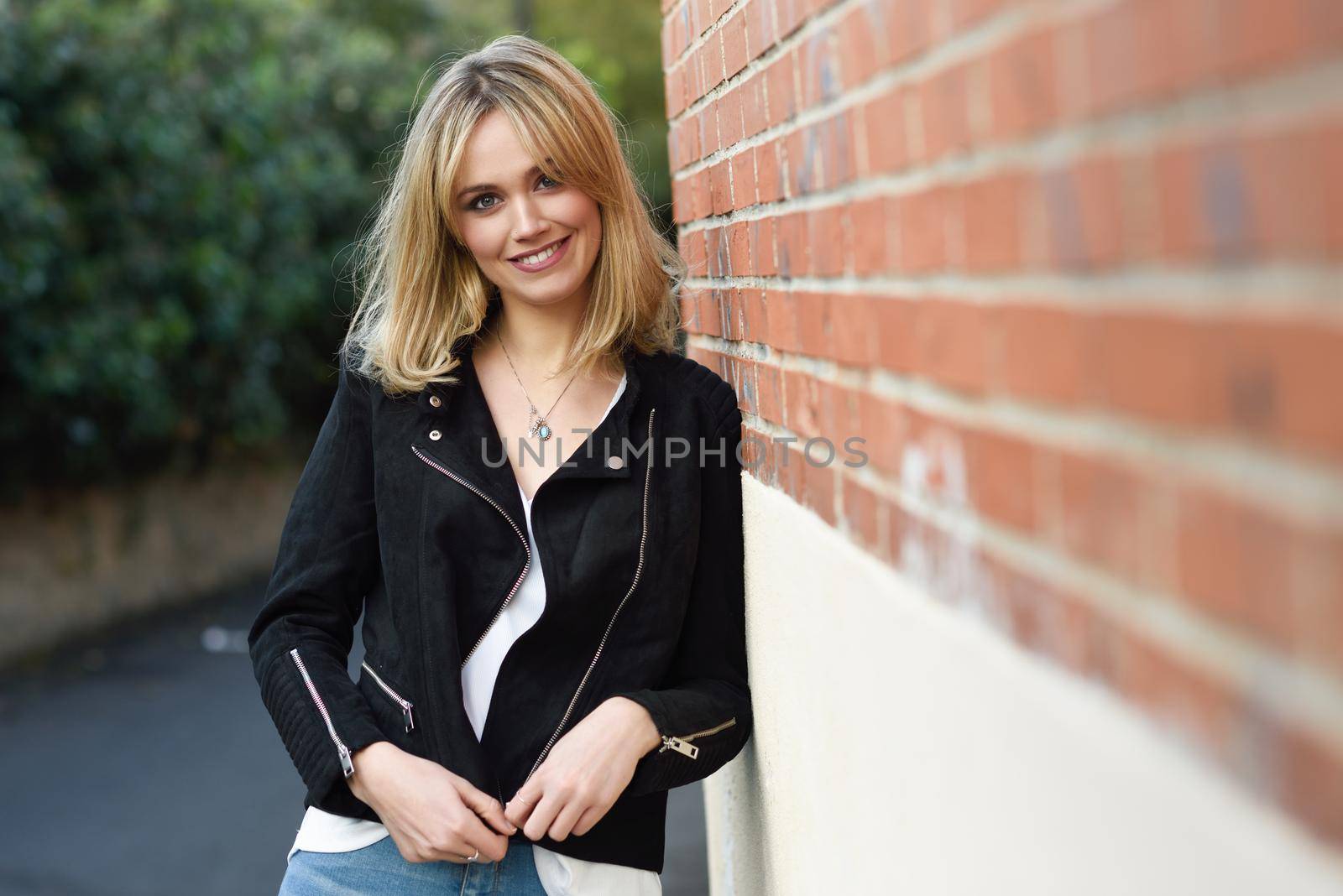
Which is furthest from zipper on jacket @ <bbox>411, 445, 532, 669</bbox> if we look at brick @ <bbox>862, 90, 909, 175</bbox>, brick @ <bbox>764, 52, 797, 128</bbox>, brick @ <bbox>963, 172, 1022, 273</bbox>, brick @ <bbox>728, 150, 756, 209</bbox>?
brick @ <bbox>963, 172, 1022, 273</bbox>

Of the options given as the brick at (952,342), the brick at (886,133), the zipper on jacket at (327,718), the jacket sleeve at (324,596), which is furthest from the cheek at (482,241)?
the brick at (952,342)

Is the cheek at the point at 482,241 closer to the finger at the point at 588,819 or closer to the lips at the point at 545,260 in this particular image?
the lips at the point at 545,260

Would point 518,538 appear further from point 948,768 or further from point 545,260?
point 948,768

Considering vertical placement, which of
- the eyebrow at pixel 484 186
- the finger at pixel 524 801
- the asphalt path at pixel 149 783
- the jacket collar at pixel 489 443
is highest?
the eyebrow at pixel 484 186

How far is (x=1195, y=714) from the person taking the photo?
0.77 metres

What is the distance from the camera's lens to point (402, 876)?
2.23 meters

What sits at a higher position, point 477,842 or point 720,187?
point 720,187

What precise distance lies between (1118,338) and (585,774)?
1.50m

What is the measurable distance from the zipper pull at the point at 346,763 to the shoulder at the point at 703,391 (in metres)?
0.85

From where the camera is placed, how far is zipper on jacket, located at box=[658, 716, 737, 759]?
7.25 feet

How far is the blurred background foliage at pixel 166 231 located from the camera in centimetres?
713

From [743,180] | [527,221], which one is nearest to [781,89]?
[743,180]

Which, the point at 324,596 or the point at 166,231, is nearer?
the point at 324,596

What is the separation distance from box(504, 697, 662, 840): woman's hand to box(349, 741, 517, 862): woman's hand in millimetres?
53
